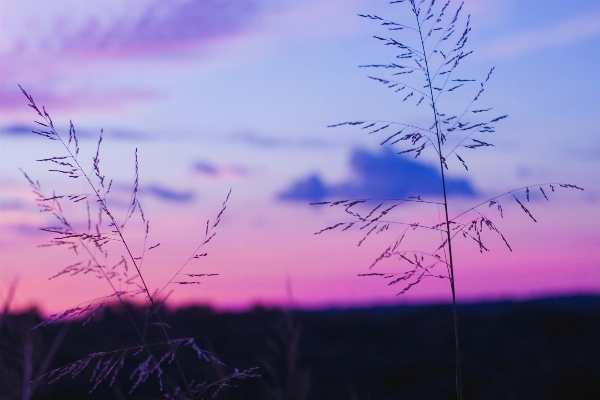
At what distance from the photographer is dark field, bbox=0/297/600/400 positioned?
11273 mm

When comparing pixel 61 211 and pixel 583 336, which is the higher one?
pixel 61 211

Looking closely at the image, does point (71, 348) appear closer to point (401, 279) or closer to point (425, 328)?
point (425, 328)

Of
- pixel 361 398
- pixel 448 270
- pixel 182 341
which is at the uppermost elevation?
pixel 448 270

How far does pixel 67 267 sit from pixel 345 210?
107 centimetres

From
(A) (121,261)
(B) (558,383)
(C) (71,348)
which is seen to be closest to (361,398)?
(B) (558,383)

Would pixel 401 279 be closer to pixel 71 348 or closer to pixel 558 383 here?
pixel 558 383

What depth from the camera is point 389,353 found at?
15219 millimetres

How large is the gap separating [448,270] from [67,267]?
1356 mm

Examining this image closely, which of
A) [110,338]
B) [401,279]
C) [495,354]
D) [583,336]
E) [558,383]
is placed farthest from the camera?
[110,338]

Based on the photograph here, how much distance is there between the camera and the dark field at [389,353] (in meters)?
11.3

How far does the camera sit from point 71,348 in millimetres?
17453

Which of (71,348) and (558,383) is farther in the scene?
(71,348)

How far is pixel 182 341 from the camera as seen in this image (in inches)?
77.2

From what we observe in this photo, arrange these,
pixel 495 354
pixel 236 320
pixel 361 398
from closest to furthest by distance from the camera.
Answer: pixel 361 398, pixel 495 354, pixel 236 320
